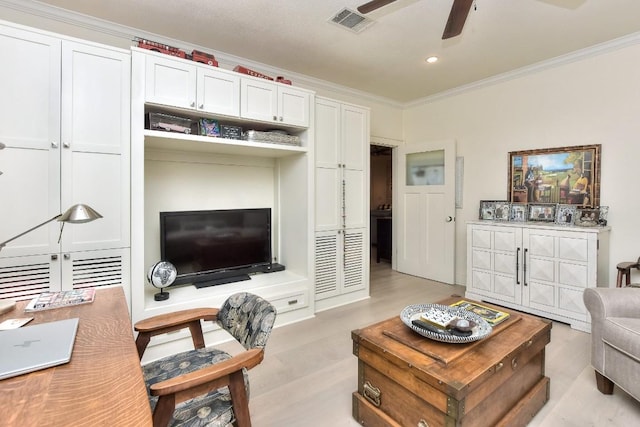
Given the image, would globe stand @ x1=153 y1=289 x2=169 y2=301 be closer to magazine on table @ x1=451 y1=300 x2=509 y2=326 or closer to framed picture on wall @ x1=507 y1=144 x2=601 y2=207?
magazine on table @ x1=451 y1=300 x2=509 y2=326

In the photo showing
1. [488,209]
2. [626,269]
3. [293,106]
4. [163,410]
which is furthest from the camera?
[488,209]

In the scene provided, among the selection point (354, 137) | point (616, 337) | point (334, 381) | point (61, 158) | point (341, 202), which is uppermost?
point (354, 137)

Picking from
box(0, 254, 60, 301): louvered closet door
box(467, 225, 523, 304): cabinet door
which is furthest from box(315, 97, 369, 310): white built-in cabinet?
box(0, 254, 60, 301): louvered closet door

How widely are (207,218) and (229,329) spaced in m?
1.71

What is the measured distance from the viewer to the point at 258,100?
116 inches

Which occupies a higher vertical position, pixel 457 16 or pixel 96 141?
pixel 457 16

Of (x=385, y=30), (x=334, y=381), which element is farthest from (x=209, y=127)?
(x=334, y=381)

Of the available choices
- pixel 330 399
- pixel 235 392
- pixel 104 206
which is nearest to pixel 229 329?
pixel 235 392

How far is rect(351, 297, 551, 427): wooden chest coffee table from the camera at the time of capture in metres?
1.38

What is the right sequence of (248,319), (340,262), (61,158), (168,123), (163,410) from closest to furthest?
(163,410) → (248,319) → (61,158) → (168,123) → (340,262)

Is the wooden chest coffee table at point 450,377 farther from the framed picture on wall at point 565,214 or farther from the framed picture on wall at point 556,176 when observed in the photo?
the framed picture on wall at point 556,176

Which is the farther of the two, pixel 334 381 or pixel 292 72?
pixel 292 72

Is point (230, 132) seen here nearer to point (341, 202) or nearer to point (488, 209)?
point (341, 202)

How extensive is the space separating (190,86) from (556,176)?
13.1 feet
